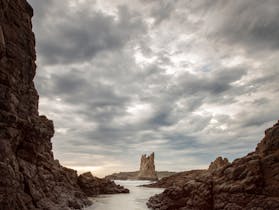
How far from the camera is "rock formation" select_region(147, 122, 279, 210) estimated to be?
28.3 metres

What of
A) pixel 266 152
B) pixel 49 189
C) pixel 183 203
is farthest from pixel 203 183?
pixel 49 189

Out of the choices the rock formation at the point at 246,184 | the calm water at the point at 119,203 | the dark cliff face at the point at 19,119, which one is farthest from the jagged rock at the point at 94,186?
the rock formation at the point at 246,184

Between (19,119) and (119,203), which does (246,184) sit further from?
(119,203)

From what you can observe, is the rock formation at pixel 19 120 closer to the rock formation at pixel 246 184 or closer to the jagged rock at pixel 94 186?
the rock formation at pixel 246 184

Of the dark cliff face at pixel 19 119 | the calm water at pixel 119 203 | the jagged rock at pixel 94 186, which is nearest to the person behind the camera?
the dark cliff face at pixel 19 119

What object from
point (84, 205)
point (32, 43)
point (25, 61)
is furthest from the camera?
point (84, 205)

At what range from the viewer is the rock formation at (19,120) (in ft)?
82.6

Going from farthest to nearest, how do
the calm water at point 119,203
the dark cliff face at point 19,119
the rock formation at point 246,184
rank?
the calm water at point 119,203, the rock formation at point 246,184, the dark cliff face at point 19,119

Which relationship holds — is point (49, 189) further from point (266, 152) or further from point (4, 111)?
point (266, 152)

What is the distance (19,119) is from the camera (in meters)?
28.9

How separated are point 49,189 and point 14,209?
1442 cm

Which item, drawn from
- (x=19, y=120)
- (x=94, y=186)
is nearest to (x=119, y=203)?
(x=94, y=186)

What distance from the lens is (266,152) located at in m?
31.7

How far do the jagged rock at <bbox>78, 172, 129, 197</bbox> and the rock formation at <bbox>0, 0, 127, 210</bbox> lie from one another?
121 feet
